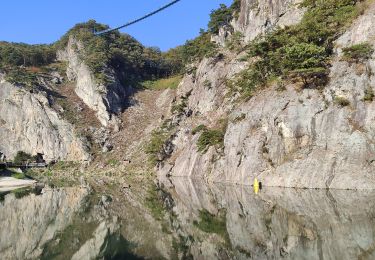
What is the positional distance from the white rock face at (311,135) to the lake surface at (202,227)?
2895mm

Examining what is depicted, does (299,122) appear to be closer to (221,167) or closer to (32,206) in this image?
(221,167)

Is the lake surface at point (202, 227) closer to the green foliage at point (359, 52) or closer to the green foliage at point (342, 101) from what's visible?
the green foliage at point (342, 101)

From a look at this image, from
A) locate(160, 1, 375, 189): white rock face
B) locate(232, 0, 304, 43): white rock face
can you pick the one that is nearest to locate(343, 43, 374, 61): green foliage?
locate(160, 1, 375, 189): white rock face

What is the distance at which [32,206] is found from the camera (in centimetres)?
4053

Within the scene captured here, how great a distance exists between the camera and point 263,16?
7494cm

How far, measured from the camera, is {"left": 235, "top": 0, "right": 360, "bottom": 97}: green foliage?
44344mm

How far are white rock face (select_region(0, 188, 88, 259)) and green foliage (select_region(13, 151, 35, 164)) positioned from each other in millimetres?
50684

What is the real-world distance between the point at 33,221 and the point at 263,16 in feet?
181

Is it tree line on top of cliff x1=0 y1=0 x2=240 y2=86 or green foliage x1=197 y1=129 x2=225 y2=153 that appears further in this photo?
tree line on top of cliff x1=0 y1=0 x2=240 y2=86

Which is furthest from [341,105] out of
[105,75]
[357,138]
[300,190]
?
[105,75]

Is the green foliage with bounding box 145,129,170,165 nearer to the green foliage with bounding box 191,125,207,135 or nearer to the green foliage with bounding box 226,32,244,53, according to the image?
the green foliage with bounding box 191,125,207,135

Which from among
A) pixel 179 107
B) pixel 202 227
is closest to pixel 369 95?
pixel 202 227

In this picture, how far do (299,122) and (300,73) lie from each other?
529 centimetres

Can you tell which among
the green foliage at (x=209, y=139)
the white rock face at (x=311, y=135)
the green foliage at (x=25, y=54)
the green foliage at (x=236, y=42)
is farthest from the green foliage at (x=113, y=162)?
the green foliage at (x=25, y=54)
